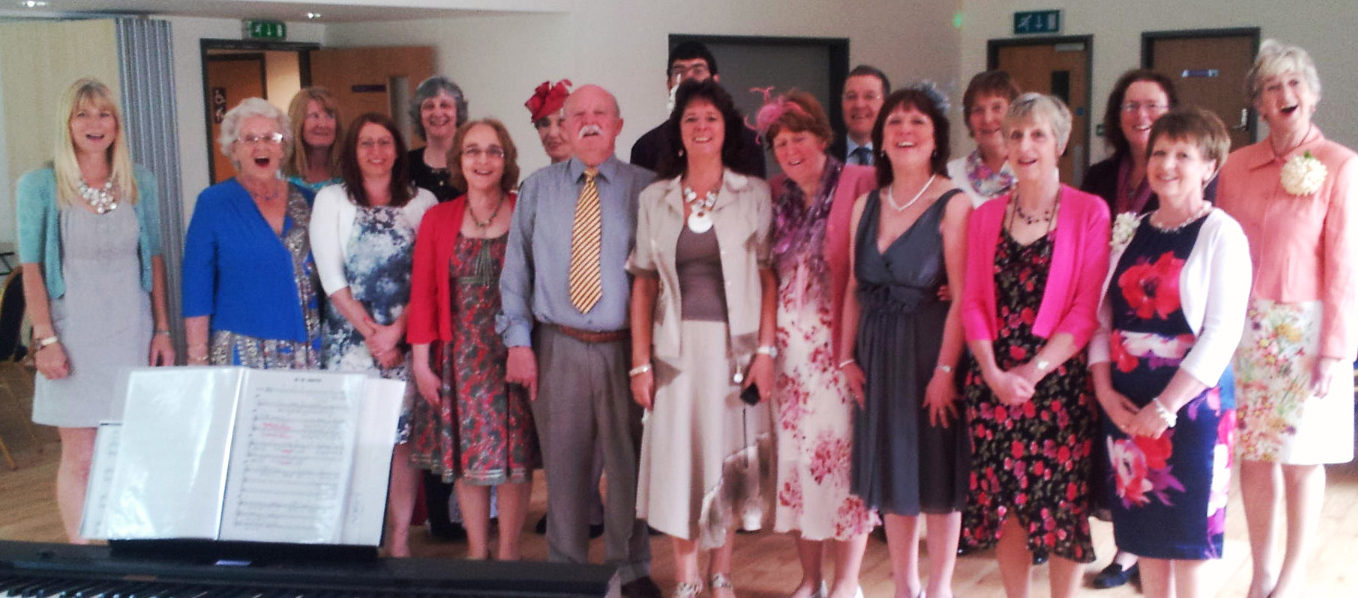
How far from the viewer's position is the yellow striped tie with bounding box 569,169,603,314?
10.8ft

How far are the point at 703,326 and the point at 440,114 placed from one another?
5.15 feet

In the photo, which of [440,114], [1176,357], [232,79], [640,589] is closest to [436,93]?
[440,114]

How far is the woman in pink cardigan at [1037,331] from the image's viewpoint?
8.98ft

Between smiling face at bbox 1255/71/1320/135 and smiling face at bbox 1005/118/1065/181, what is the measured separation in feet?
2.68

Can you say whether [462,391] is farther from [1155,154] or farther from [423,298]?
[1155,154]

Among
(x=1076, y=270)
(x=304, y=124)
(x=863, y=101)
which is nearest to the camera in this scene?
(x=1076, y=270)

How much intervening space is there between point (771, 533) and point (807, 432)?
46.1 inches

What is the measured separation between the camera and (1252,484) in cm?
335

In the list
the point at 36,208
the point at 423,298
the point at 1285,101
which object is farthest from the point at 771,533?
the point at 36,208

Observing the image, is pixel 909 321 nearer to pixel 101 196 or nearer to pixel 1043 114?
pixel 1043 114

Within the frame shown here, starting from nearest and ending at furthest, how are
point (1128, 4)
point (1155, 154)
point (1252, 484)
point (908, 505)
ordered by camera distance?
1. point (1155, 154)
2. point (908, 505)
3. point (1252, 484)
4. point (1128, 4)

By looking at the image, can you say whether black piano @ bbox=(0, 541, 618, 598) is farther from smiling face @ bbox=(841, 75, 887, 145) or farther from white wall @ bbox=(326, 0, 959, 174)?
white wall @ bbox=(326, 0, 959, 174)

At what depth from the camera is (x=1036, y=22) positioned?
9281 mm

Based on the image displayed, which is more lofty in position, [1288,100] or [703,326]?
[1288,100]
